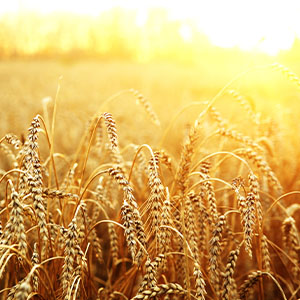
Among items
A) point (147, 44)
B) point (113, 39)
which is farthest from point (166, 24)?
point (113, 39)

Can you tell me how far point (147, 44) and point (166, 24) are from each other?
3418mm

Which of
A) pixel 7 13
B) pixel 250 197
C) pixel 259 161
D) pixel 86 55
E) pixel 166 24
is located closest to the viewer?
pixel 250 197

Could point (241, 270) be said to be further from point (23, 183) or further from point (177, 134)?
point (177, 134)

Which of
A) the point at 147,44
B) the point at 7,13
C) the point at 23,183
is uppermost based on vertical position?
the point at 7,13

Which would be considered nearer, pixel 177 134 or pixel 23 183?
pixel 23 183

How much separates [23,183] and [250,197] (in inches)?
24.6

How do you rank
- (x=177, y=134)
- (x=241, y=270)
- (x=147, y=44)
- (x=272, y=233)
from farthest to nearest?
(x=147, y=44) < (x=177, y=134) < (x=272, y=233) < (x=241, y=270)

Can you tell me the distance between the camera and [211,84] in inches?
535

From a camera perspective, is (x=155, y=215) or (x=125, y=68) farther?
(x=125, y=68)

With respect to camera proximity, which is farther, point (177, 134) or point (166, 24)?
point (166, 24)

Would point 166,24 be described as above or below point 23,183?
above

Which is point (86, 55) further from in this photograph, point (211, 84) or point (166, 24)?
point (211, 84)

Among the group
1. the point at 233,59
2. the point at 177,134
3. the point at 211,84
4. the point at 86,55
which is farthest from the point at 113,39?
the point at 177,134

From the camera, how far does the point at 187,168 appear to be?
3.85ft
